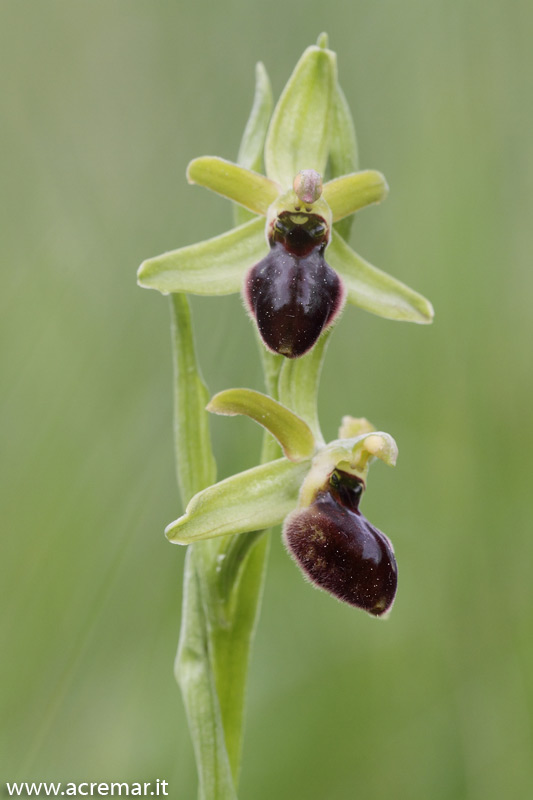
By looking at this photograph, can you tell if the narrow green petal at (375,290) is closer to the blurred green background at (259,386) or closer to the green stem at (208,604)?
the green stem at (208,604)

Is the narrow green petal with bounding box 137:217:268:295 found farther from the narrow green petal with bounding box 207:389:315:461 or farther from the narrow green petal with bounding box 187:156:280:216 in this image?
the narrow green petal with bounding box 207:389:315:461

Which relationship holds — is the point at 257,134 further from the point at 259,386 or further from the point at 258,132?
the point at 259,386

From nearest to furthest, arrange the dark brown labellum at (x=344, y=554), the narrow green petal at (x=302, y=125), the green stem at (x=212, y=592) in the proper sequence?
the dark brown labellum at (x=344, y=554) < the green stem at (x=212, y=592) < the narrow green petal at (x=302, y=125)

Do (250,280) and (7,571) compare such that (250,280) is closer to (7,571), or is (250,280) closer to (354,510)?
(354,510)

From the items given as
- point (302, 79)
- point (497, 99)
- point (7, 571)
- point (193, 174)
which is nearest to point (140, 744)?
point (7, 571)

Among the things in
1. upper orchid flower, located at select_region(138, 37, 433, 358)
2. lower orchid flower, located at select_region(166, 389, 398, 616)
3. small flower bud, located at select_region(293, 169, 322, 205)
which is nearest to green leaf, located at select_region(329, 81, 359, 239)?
upper orchid flower, located at select_region(138, 37, 433, 358)

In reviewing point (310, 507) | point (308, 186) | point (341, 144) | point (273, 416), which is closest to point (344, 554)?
point (310, 507)

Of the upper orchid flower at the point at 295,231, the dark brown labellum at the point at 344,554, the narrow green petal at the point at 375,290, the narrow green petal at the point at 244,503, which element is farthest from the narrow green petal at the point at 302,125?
the dark brown labellum at the point at 344,554
